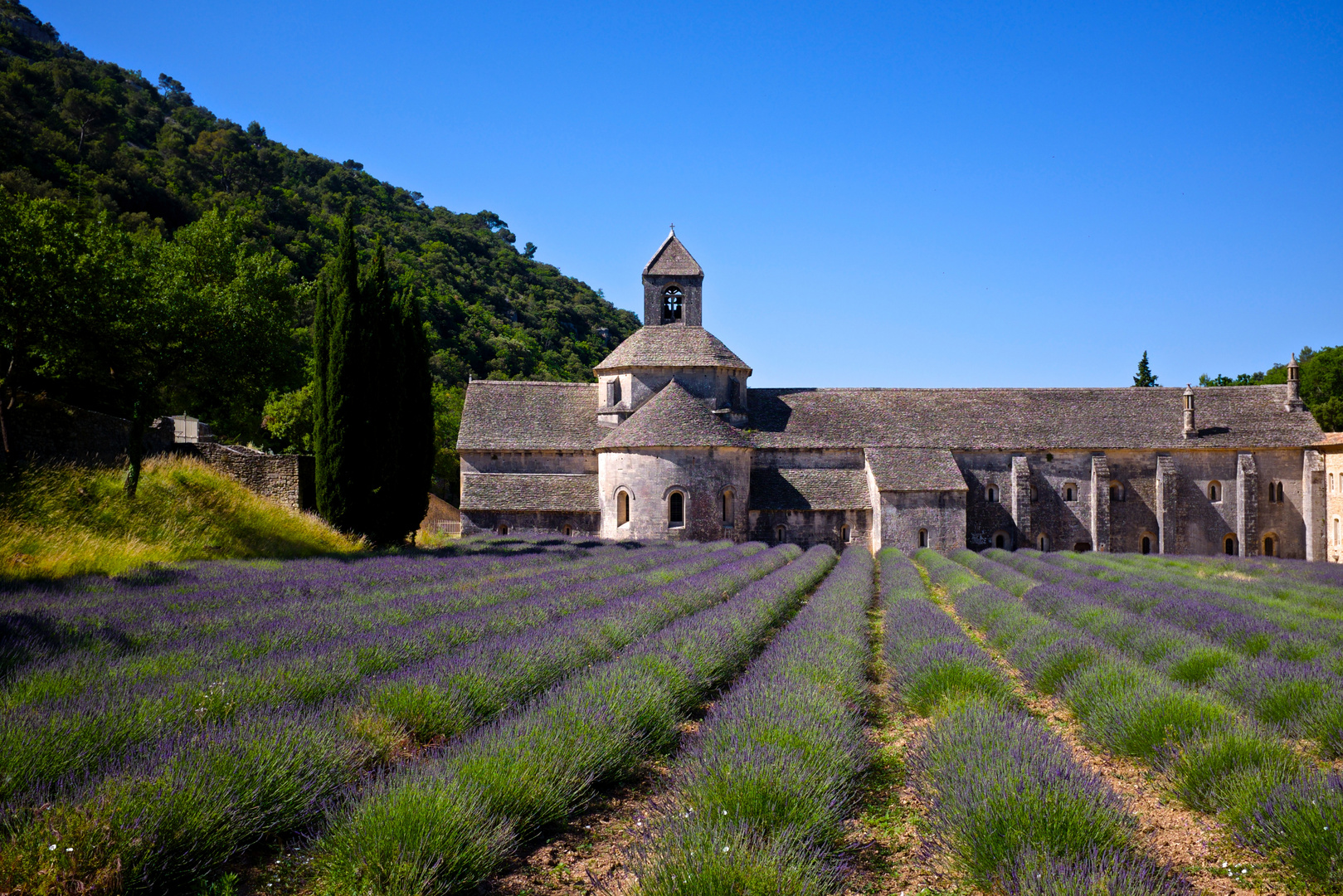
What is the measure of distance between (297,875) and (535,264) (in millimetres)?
111501

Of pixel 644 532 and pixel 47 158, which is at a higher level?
pixel 47 158

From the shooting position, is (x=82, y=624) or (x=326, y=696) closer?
(x=326, y=696)

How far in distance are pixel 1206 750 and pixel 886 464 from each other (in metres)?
28.7

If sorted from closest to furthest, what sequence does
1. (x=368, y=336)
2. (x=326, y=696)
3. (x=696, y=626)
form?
(x=326, y=696) < (x=696, y=626) < (x=368, y=336)

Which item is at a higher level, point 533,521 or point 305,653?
point 305,653

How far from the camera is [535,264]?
4363 inches

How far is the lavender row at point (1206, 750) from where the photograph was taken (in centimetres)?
432

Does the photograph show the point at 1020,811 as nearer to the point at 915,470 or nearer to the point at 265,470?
the point at 265,470

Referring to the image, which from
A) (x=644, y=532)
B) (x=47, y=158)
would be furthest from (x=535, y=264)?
(x=644, y=532)

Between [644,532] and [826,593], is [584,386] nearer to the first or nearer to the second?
[644,532]

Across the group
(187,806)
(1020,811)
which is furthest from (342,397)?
(1020,811)

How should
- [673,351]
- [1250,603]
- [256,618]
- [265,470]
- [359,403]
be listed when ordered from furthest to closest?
[673,351], [265,470], [359,403], [1250,603], [256,618]

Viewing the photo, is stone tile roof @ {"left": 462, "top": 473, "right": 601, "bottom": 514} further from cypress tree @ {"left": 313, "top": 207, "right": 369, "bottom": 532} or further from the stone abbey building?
cypress tree @ {"left": 313, "top": 207, "right": 369, "bottom": 532}

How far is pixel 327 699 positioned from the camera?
6215mm
